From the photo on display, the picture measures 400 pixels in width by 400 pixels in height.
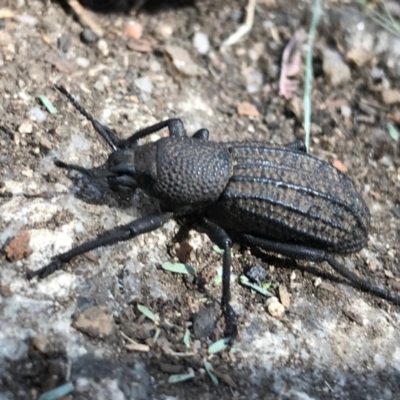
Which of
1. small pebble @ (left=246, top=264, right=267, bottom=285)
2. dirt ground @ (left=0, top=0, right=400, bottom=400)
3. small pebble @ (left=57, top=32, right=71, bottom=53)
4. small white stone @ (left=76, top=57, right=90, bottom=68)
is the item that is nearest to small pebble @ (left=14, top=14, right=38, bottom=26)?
dirt ground @ (left=0, top=0, right=400, bottom=400)

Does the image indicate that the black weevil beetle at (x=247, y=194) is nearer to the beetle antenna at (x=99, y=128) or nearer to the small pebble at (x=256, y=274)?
the small pebble at (x=256, y=274)

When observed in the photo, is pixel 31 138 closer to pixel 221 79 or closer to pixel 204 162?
pixel 204 162

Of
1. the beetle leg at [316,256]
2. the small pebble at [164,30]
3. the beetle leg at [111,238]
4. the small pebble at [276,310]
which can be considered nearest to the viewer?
the beetle leg at [111,238]

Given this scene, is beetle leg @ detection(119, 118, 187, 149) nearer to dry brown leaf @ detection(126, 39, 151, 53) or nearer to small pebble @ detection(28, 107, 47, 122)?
small pebble @ detection(28, 107, 47, 122)

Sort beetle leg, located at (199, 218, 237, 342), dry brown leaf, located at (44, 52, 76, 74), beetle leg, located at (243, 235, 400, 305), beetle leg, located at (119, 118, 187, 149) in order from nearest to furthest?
beetle leg, located at (199, 218, 237, 342) < beetle leg, located at (243, 235, 400, 305) < beetle leg, located at (119, 118, 187, 149) < dry brown leaf, located at (44, 52, 76, 74)

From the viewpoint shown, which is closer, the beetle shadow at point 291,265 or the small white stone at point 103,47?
the beetle shadow at point 291,265

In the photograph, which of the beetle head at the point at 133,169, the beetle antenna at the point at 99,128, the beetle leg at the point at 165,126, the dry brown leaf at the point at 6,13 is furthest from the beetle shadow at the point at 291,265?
the dry brown leaf at the point at 6,13
